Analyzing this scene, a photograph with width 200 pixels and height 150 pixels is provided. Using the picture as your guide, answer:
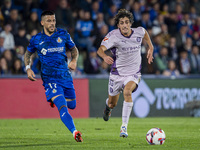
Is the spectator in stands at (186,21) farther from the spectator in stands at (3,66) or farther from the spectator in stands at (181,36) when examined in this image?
the spectator in stands at (3,66)

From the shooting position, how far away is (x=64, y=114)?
811 cm

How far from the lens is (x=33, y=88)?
16.0 m

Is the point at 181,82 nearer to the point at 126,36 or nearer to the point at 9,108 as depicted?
the point at 9,108

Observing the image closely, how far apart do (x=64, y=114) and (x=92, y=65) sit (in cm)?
899

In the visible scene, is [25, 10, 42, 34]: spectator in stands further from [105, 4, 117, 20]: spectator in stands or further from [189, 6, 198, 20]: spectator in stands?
[189, 6, 198, 20]: spectator in stands

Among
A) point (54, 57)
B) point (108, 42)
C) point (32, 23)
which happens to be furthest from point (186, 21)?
point (54, 57)

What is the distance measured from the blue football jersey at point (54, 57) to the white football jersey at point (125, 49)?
1287mm

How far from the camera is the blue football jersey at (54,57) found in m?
8.69

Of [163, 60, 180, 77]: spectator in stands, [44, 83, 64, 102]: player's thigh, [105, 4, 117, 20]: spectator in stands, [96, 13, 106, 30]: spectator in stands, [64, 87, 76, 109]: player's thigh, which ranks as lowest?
[163, 60, 180, 77]: spectator in stands

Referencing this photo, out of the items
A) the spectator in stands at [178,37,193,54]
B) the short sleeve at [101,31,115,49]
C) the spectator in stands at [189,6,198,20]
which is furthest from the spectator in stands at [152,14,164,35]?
the short sleeve at [101,31,115,49]

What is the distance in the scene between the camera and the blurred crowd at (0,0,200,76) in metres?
16.5

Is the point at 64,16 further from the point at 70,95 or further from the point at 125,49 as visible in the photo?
the point at 70,95

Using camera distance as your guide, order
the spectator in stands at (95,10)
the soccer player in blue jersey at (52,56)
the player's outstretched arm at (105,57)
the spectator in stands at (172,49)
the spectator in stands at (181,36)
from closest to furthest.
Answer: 1. the soccer player in blue jersey at (52,56)
2. the player's outstretched arm at (105,57)
3. the spectator in stands at (172,49)
4. the spectator in stands at (95,10)
5. the spectator in stands at (181,36)

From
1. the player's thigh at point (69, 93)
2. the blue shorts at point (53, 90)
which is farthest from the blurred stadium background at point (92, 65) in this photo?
the blue shorts at point (53, 90)
